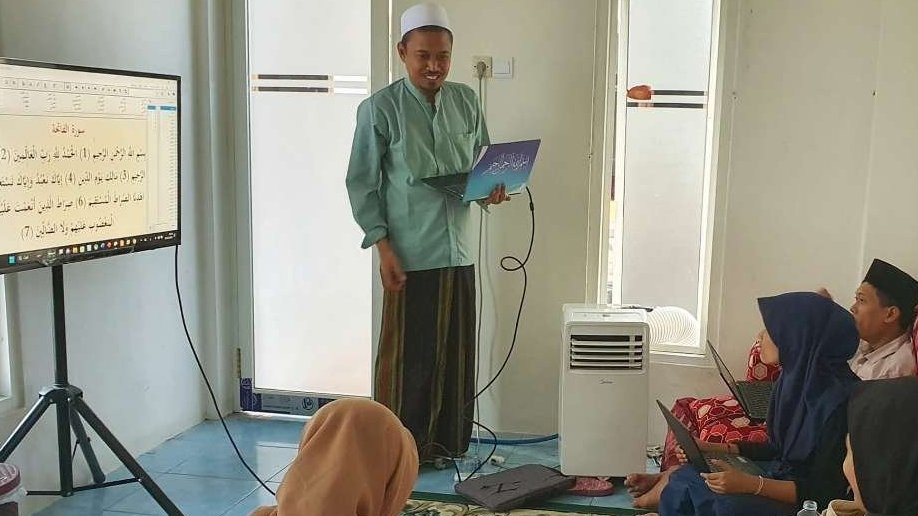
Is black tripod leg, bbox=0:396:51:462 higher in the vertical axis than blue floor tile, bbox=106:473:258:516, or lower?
higher

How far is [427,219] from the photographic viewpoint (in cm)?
317

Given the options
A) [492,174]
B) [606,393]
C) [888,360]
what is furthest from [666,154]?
[888,360]

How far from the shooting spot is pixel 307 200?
12.5ft

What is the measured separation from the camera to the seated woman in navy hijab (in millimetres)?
2205

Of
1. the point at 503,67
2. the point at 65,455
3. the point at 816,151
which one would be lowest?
the point at 65,455

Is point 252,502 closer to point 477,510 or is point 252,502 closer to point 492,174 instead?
point 477,510

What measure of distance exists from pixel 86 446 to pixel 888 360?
2.61m

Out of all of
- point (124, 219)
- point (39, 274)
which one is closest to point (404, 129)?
point (124, 219)

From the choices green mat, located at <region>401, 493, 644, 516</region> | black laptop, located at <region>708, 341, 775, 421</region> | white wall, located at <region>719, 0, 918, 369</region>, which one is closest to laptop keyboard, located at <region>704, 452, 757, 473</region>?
black laptop, located at <region>708, 341, 775, 421</region>

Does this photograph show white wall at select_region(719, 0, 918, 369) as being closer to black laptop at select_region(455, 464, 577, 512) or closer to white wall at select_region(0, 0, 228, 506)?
black laptop at select_region(455, 464, 577, 512)

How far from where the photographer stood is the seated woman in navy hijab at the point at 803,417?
2.21 m

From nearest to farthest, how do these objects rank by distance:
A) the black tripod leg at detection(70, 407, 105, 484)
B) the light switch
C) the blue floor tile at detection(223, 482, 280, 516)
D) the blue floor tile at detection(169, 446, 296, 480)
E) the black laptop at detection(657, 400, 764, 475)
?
the black laptop at detection(657, 400, 764, 475) < the black tripod leg at detection(70, 407, 105, 484) < the blue floor tile at detection(223, 482, 280, 516) < the blue floor tile at detection(169, 446, 296, 480) < the light switch

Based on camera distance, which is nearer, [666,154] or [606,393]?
[606,393]

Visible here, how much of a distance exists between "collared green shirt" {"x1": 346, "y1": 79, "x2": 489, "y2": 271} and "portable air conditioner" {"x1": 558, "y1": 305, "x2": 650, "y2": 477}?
564mm
